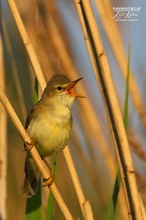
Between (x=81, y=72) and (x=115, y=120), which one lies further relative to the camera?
(x=81, y=72)

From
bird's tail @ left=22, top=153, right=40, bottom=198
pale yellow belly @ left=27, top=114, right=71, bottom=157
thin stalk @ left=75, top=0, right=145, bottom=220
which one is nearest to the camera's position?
thin stalk @ left=75, top=0, right=145, bottom=220

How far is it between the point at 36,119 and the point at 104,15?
0.65 meters

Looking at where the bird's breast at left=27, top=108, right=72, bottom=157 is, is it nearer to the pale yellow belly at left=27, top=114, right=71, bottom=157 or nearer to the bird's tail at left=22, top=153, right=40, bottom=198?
the pale yellow belly at left=27, top=114, right=71, bottom=157

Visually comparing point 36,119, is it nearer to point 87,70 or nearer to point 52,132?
point 52,132

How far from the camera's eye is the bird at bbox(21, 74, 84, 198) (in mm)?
2670

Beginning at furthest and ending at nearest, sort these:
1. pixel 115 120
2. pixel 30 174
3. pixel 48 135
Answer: pixel 30 174 < pixel 48 135 < pixel 115 120

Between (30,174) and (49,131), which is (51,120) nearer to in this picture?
(49,131)

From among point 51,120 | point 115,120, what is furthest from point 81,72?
point 115,120

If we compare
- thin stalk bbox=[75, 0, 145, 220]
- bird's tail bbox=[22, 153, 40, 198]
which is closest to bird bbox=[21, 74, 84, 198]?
bird's tail bbox=[22, 153, 40, 198]

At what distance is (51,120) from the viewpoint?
270 cm

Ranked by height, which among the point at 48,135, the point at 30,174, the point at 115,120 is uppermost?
the point at 115,120

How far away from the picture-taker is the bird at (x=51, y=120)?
267 centimetres

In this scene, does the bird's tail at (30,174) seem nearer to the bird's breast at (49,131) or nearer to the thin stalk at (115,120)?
the bird's breast at (49,131)

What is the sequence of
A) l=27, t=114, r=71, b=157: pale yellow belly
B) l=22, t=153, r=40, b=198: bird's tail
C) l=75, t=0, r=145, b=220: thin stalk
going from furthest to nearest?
1. l=22, t=153, r=40, b=198: bird's tail
2. l=27, t=114, r=71, b=157: pale yellow belly
3. l=75, t=0, r=145, b=220: thin stalk
